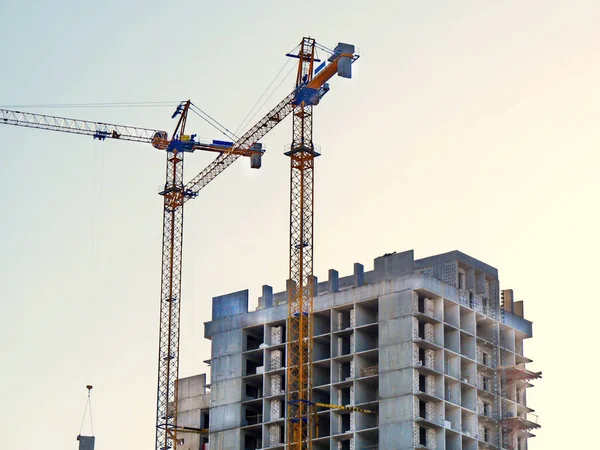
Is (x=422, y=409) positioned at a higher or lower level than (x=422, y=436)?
higher

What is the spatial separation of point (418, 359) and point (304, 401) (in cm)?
1569

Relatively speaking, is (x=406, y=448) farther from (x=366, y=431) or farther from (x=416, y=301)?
(x=416, y=301)

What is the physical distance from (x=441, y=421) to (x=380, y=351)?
11843 millimetres

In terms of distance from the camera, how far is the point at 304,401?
199750mm

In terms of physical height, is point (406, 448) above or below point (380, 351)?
below

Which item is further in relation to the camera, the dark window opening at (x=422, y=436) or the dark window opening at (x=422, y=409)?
the dark window opening at (x=422, y=409)

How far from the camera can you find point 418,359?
651 ft

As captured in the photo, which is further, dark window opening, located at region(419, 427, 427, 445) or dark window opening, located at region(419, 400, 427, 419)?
dark window opening, located at region(419, 400, 427, 419)

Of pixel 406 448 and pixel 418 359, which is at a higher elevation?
pixel 418 359

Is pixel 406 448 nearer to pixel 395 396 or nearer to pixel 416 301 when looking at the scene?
pixel 395 396

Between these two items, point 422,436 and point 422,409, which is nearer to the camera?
point 422,436

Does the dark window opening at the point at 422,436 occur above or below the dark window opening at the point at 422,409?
below

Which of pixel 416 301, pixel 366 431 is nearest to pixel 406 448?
pixel 366 431

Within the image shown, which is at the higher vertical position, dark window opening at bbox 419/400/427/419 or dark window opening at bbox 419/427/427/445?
dark window opening at bbox 419/400/427/419
